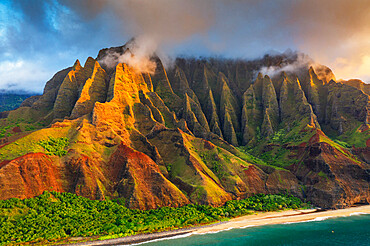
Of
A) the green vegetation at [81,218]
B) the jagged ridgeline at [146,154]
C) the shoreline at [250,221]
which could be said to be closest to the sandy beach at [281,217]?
the shoreline at [250,221]

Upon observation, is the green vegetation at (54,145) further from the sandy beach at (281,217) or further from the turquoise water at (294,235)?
the sandy beach at (281,217)

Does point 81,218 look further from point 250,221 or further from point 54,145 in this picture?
point 250,221

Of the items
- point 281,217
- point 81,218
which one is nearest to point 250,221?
point 281,217

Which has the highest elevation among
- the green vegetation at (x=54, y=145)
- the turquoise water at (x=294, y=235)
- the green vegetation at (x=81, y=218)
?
the green vegetation at (x=54, y=145)

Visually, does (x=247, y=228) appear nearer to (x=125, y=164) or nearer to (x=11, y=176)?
(x=125, y=164)

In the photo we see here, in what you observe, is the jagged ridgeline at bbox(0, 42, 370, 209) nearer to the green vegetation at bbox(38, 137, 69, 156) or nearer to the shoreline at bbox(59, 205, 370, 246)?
the green vegetation at bbox(38, 137, 69, 156)

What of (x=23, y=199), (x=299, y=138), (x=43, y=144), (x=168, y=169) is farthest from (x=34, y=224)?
(x=299, y=138)

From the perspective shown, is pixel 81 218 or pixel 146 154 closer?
pixel 81 218
